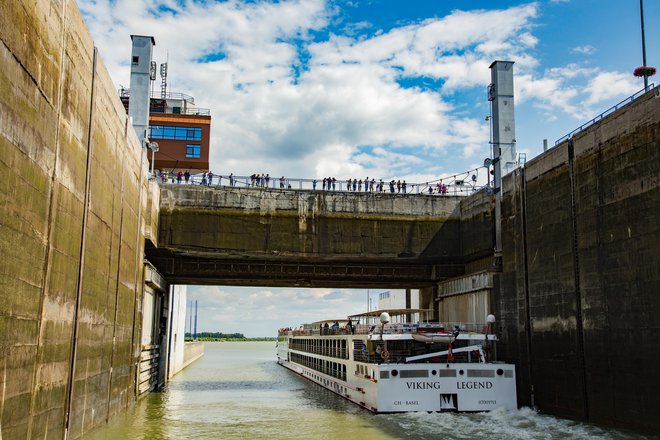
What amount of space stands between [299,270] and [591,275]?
62.5ft

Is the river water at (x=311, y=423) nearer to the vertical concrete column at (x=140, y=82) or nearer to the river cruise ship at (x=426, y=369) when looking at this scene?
the river cruise ship at (x=426, y=369)

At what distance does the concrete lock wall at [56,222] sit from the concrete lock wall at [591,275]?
17307mm

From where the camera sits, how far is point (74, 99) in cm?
1702

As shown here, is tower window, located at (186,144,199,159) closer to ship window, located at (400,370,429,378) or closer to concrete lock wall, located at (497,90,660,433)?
concrete lock wall, located at (497,90,660,433)

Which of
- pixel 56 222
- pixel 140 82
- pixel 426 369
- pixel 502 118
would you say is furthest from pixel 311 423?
pixel 140 82

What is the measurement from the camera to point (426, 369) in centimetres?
2605

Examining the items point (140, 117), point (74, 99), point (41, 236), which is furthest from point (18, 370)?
point (140, 117)

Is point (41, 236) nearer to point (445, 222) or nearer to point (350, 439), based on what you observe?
point (350, 439)

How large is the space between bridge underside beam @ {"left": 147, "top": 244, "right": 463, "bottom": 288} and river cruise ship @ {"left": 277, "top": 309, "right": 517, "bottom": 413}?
16.7ft

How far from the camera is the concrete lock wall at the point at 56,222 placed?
12.5 meters

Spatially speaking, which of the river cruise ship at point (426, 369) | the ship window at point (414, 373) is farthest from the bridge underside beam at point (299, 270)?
the ship window at point (414, 373)

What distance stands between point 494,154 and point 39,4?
24.4 m

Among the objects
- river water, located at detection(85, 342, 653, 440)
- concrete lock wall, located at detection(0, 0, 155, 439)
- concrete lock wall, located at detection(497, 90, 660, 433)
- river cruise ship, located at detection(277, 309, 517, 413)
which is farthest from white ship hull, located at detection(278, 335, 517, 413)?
concrete lock wall, located at detection(0, 0, 155, 439)

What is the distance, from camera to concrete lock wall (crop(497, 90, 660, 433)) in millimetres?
19797
